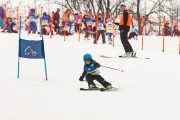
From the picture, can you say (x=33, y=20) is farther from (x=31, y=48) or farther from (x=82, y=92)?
(x=82, y=92)

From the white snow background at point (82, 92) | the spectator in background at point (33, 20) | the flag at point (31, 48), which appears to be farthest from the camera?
the spectator in background at point (33, 20)

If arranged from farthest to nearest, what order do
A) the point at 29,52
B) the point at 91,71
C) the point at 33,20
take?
1. the point at 33,20
2. the point at 29,52
3. the point at 91,71

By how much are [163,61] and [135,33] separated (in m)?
12.9

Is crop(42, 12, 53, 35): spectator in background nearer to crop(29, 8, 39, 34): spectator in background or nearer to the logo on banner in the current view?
crop(29, 8, 39, 34): spectator in background

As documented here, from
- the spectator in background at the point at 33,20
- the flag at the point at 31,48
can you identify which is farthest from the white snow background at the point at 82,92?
the spectator in background at the point at 33,20

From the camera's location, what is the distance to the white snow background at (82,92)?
7.72m

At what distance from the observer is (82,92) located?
1011 cm

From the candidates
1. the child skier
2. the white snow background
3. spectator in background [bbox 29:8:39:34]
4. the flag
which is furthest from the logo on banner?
spectator in background [bbox 29:8:39:34]

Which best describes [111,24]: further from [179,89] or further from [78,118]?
[78,118]

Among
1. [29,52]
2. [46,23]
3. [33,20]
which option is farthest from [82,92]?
[33,20]

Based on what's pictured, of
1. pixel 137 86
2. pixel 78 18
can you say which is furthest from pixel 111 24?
pixel 137 86

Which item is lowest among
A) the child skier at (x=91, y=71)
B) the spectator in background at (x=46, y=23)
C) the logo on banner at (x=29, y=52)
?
the child skier at (x=91, y=71)

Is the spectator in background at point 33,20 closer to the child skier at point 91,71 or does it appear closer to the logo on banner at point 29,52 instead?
the logo on banner at point 29,52

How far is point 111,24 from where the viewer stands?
2386 centimetres
